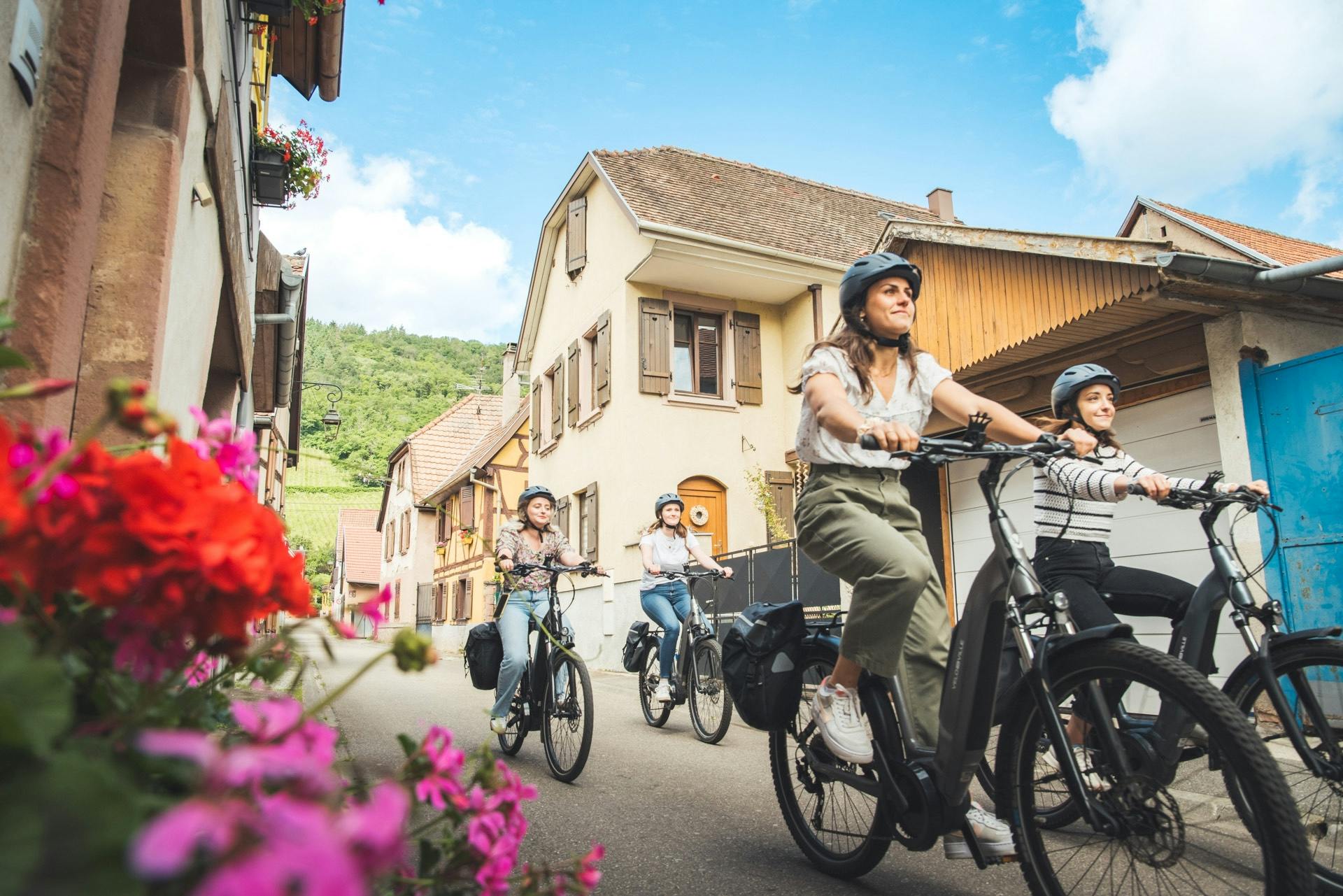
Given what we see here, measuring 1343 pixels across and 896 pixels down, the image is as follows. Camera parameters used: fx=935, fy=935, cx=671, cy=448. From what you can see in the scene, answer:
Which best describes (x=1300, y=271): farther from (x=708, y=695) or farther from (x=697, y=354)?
(x=697, y=354)

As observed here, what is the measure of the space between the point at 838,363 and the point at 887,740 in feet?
3.94

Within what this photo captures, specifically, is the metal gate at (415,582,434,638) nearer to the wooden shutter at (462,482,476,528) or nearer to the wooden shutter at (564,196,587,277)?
the wooden shutter at (462,482,476,528)

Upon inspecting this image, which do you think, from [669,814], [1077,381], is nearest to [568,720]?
[669,814]

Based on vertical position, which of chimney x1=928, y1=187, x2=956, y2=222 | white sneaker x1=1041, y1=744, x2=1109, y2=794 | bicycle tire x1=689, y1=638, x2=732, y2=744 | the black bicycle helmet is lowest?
bicycle tire x1=689, y1=638, x2=732, y2=744

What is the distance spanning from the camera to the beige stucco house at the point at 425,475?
1470 inches

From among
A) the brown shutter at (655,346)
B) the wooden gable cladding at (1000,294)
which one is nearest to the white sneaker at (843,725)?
the wooden gable cladding at (1000,294)

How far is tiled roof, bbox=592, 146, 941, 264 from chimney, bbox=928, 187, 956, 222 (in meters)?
0.26

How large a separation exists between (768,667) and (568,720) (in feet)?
7.66

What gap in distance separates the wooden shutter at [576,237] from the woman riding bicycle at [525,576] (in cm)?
1406

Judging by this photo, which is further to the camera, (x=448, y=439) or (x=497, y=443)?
(x=448, y=439)

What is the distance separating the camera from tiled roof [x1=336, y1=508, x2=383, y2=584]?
→ 53781mm

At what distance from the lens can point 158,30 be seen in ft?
13.6

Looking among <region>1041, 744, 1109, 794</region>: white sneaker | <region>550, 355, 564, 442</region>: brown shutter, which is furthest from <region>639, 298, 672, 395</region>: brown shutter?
<region>1041, 744, 1109, 794</region>: white sneaker

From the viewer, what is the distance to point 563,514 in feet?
65.4
